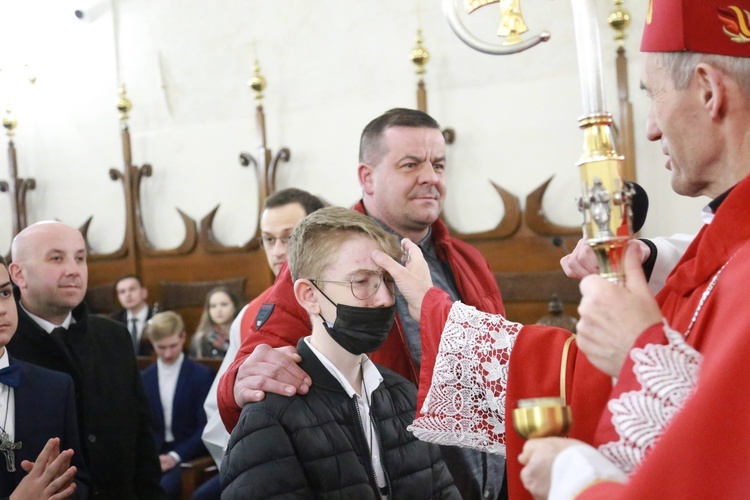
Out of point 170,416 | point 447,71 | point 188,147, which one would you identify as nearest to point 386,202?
point 170,416

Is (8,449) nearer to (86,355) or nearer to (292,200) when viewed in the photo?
(86,355)

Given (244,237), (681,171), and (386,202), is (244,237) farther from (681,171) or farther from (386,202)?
(681,171)

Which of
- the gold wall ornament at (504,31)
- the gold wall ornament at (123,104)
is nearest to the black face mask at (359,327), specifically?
the gold wall ornament at (504,31)

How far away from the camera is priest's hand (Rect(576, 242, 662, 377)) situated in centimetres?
132

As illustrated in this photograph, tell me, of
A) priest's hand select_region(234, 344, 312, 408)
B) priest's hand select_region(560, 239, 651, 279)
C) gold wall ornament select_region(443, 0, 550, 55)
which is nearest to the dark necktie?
priest's hand select_region(234, 344, 312, 408)

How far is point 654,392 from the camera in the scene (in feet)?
4.22

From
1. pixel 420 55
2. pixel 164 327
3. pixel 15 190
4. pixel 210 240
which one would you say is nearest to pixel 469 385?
pixel 164 327

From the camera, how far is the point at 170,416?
5441mm

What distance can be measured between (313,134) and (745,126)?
20.3 ft

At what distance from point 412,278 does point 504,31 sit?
732mm

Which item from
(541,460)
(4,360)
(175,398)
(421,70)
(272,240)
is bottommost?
(175,398)

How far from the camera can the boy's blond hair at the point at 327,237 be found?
2.33 metres

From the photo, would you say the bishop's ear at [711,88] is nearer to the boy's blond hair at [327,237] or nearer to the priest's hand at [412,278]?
the priest's hand at [412,278]

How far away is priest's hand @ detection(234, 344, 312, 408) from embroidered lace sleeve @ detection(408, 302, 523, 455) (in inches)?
17.5
